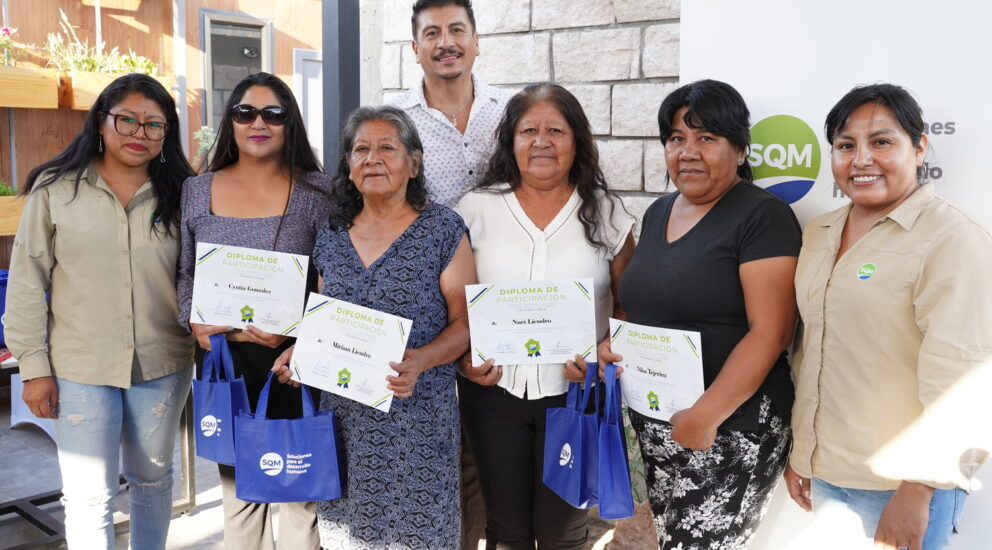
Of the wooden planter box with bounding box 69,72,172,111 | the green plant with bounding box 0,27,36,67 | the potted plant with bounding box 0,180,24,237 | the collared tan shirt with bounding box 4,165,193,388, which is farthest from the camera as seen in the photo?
the wooden planter box with bounding box 69,72,172,111

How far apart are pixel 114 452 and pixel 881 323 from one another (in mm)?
2680

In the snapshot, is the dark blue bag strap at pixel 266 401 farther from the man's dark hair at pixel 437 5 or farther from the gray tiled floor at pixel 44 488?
the gray tiled floor at pixel 44 488

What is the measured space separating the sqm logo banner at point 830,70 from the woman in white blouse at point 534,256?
0.55 meters

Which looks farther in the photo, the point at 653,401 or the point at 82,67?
the point at 82,67

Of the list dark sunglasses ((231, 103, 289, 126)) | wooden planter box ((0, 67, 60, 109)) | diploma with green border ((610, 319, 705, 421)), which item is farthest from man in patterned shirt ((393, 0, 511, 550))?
wooden planter box ((0, 67, 60, 109))

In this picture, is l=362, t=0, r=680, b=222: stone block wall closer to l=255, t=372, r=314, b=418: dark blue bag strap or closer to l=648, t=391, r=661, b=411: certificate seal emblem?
l=648, t=391, r=661, b=411: certificate seal emblem

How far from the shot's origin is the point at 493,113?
324 centimetres

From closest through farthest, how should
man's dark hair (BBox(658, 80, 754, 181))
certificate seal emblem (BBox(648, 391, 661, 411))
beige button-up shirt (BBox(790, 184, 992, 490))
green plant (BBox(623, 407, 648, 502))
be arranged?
beige button-up shirt (BBox(790, 184, 992, 490))
man's dark hair (BBox(658, 80, 754, 181))
certificate seal emblem (BBox(648, 391, 661, 411))
green plant (BBox(623, 407, 648, 502))

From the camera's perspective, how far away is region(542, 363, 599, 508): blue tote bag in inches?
101

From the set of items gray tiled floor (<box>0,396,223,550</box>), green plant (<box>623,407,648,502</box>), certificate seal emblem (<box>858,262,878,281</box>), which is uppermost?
certificate seal emblem (<box>858,262,878,281</box>)

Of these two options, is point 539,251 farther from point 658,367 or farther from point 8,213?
point 8,213

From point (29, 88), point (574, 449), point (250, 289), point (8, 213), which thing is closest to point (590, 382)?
point (574, 449)

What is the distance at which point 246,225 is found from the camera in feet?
9.34

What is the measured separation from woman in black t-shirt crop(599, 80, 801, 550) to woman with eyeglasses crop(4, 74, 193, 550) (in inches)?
70.5
